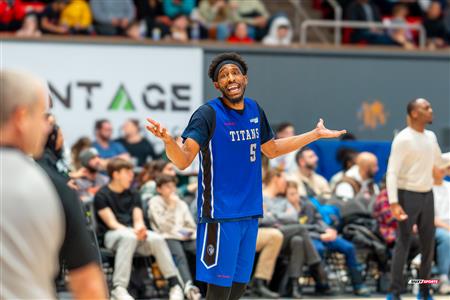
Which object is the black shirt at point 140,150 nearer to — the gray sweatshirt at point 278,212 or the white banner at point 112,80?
the white banner at point 112,80

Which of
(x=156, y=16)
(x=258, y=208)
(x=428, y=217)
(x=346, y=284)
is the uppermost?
(x=156, y=16)

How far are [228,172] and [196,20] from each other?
10155mm

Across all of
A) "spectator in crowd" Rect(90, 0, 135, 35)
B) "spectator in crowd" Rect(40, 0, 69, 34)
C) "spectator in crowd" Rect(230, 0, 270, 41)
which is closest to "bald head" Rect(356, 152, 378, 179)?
"spectator in crowd" Rect(230, 0, 270, 41)

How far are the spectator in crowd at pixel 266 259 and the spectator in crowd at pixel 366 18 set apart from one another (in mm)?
6865

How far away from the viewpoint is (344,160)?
1452cm

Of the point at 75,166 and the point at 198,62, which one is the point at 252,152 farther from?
the point at 198,62

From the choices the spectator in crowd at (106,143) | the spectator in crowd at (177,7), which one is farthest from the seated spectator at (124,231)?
the spectator in crowd at (177,7)

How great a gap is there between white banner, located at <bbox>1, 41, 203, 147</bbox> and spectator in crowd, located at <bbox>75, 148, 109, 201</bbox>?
237cm

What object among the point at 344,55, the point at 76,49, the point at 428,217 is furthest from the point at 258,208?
the point at 344,55

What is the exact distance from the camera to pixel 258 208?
7086 mm

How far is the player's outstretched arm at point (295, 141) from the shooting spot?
7262 mm

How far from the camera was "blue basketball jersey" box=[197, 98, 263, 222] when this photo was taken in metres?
6.99

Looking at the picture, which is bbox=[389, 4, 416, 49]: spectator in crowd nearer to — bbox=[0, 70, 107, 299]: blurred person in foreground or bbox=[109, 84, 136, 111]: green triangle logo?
bbox=[109, 84, 136, 111]: green triangle logo

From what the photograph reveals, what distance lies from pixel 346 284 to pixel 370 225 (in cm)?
79
